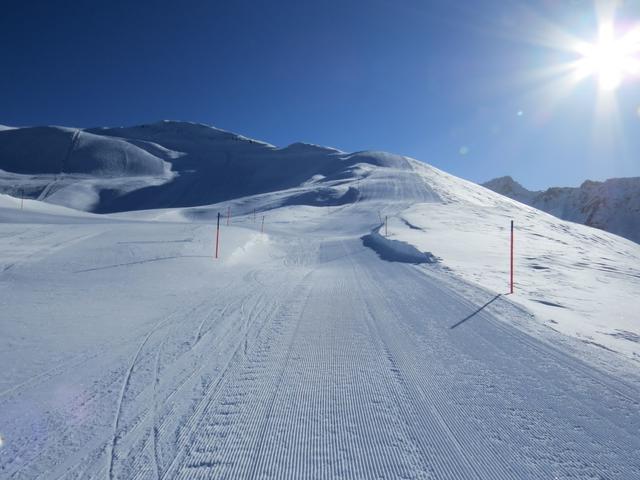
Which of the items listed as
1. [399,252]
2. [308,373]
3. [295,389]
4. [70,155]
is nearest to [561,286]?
[399,252]

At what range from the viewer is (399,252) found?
17453mm

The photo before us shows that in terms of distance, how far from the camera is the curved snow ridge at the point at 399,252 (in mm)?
14762

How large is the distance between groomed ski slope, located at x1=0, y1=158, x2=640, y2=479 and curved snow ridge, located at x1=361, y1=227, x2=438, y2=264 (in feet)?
19.9

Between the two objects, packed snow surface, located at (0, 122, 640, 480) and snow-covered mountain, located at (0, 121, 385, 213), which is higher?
snow-covered mountain, located at (0, 121, 385, 213)

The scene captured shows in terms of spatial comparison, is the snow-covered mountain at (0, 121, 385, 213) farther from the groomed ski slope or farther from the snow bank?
the groomed ski slope

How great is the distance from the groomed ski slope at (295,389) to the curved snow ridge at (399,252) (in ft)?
19.9

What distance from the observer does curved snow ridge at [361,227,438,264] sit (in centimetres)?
1476

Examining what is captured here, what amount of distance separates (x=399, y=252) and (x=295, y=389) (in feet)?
45.9

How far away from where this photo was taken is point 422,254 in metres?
15.2

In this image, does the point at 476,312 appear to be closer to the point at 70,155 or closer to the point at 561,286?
the point at 561,286

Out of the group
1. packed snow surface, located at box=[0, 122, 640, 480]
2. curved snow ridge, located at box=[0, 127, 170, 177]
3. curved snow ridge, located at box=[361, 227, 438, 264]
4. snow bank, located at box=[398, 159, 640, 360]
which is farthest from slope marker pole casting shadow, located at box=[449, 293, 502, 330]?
curved snow ridge, located at box=[0, 127, 170, 177]

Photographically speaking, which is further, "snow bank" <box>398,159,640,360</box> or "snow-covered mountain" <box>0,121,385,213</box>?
"snow-covered mountain" <box>0,121,385,213</box>

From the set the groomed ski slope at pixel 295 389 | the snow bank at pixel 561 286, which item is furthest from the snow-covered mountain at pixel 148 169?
Answer: the groomed ski slope at pixel 295 389

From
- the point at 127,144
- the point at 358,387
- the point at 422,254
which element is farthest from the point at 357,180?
the point at 127,144
